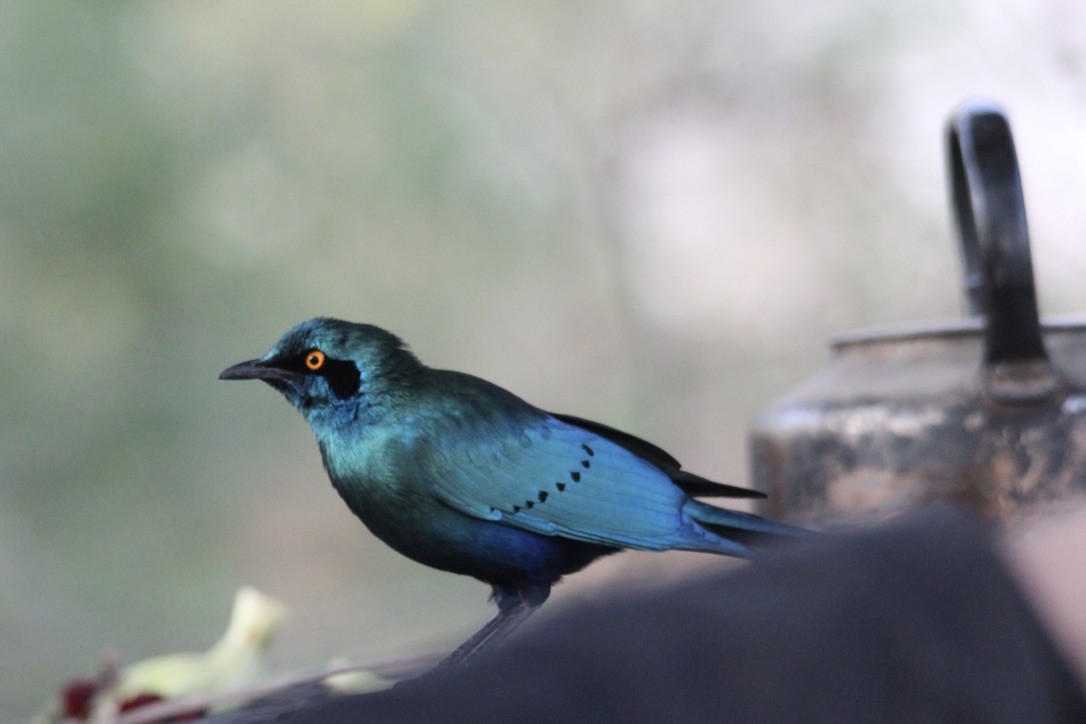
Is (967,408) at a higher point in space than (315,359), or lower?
lower

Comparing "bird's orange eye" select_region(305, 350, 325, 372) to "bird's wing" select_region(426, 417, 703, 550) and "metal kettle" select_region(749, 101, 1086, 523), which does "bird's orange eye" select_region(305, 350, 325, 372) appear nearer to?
"bird's wing" select_region(426, 417, 703, 550)

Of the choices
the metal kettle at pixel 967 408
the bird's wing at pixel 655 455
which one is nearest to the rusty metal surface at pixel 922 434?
the metal kettle at pixel 967 408

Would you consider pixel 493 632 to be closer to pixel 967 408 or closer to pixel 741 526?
pixel 741 526

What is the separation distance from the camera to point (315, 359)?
406 millimetres

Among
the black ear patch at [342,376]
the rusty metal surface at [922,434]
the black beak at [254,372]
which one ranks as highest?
the black beak at [254,372]

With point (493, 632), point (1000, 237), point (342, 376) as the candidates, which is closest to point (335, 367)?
point (342, 376)

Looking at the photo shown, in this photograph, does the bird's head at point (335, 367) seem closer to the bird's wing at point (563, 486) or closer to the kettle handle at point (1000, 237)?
the bird's wing at point (563, 486)

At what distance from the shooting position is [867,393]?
33.8 inches

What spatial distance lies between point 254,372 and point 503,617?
12 cm

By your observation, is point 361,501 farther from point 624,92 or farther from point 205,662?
point 624,92

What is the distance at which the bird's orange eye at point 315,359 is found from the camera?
0.40m

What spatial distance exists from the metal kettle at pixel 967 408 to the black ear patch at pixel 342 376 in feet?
1.54

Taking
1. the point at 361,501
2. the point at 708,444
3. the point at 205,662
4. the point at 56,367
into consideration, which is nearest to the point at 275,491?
the point at 56,367

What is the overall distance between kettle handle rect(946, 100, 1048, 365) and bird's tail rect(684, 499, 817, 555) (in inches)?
16.1
